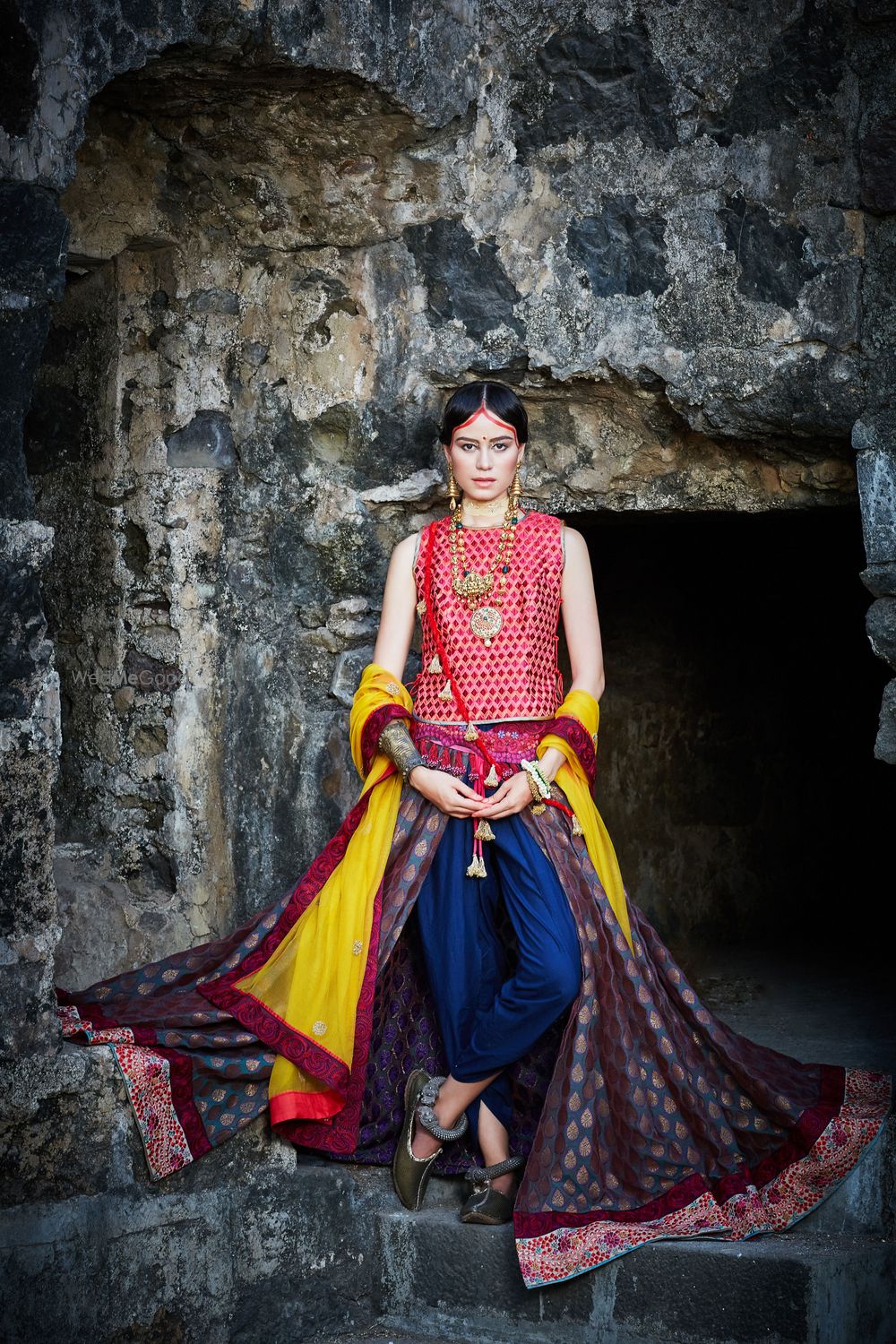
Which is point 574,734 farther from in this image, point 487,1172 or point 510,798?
point 487,1172

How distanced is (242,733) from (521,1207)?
4.27 ft

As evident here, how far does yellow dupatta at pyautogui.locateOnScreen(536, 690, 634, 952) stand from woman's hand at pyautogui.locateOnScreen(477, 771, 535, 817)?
8 cm

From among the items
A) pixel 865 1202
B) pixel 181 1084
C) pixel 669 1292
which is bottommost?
pixel 669 1292

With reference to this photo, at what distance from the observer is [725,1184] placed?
9.87ft

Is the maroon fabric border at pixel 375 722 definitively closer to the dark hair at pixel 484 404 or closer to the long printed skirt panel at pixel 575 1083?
the long printed skirt panel at pixel 575 1083

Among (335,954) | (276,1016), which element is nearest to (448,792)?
(335,954)

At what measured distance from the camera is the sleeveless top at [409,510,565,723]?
3.19m

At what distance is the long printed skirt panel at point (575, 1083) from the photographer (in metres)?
2.92

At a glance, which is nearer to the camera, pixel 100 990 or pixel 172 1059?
pixel 172 1059

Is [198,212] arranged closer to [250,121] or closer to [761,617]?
[250,121]

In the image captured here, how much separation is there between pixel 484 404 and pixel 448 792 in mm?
823

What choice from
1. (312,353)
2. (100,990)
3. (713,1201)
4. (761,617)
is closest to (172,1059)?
(100,990)

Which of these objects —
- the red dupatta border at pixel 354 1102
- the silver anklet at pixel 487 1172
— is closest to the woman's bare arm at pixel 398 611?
the red dupatta border at pixel 354 1102

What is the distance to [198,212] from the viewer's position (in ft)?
11.8
